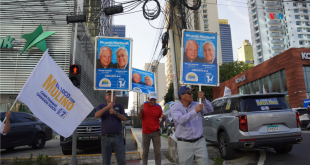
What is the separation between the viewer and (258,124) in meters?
5.96

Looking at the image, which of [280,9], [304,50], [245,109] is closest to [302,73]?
[304,50]

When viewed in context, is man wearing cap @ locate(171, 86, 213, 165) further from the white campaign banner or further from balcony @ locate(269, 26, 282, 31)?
balcony @ locate(269, 26, 282, 31)

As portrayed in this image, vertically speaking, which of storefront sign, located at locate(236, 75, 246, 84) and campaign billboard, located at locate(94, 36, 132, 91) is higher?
storefront sign, located at locate(236, 75, 246, 84)

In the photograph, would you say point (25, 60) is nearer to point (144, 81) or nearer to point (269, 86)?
point (144, 81)

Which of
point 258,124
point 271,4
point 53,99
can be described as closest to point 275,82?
point 258,124

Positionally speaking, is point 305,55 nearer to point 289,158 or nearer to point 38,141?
point 289,158

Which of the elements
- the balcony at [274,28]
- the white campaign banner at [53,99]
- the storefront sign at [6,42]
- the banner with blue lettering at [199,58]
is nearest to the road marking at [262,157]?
the banner with blue lettering at [199,58]

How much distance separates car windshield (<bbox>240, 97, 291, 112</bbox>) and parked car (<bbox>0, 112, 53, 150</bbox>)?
8.22 meters

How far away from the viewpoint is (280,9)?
292 feet

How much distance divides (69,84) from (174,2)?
22.2 feet

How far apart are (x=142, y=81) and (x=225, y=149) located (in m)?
5.01

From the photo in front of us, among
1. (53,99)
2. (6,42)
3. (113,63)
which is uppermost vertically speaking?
(6,42)

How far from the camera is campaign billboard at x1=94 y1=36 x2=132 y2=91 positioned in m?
6.90

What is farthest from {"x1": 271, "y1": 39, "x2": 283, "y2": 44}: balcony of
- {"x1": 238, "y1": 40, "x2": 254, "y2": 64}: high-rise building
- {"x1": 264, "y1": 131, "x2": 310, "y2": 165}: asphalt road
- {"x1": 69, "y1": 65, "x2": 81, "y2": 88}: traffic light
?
{"x1": 69, "y1": 65, "x2": 81, "y2": 88}: traffic light
